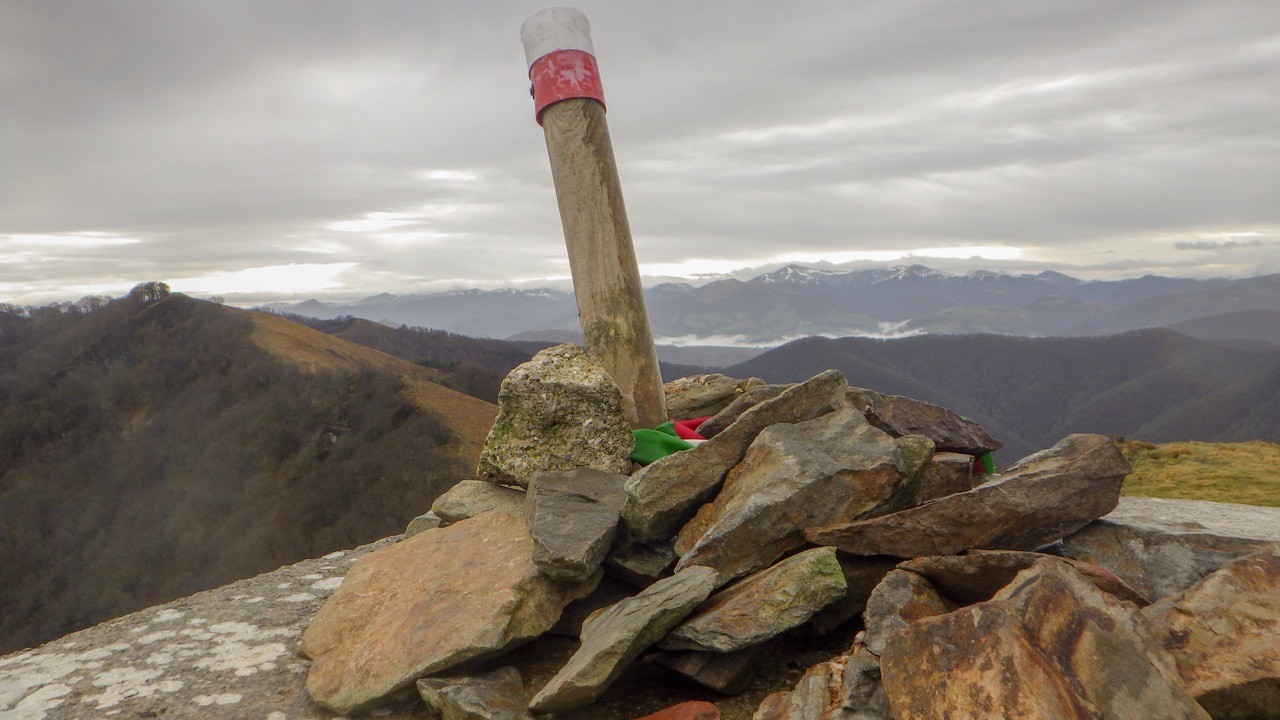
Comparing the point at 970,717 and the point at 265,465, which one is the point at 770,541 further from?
the point at 265,465

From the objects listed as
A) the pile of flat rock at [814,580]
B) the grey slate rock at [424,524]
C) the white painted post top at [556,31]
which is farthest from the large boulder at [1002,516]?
the white painted post top at [556,31]

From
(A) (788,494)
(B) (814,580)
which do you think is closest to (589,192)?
(A) (788,494)

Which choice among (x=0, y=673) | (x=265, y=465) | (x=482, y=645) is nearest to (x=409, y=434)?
(x=265, y=465)

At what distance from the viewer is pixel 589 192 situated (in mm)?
8516

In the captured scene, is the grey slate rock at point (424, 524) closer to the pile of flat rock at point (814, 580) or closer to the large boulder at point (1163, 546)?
the pile of flat rock at point (814, 580)

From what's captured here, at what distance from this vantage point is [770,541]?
5.84 meters

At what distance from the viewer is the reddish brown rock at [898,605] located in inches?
181

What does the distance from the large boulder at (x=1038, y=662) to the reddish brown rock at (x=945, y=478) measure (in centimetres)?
261

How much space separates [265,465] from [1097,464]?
166 feet

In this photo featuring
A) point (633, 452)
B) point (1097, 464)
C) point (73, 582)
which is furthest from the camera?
point (73, 582)

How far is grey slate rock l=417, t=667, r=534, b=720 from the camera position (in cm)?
511

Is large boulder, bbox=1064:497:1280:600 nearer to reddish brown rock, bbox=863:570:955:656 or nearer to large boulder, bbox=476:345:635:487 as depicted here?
reddish brown rock, bbox=863:570:955:656

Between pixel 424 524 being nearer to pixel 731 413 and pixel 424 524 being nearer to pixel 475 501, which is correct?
pixel 475 501

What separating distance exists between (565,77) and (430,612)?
19.8ft
